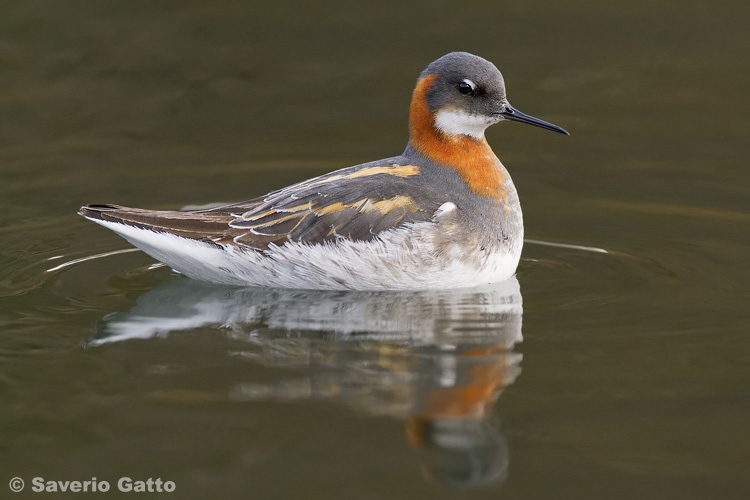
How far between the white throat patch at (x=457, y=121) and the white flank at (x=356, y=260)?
0.61 m

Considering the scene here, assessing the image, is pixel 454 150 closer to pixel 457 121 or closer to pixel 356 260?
pixel 457 121

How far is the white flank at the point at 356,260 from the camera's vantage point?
24.3 feet

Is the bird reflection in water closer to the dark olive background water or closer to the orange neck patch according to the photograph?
the dark olive background water

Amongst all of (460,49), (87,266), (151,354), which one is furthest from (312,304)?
(460,49)

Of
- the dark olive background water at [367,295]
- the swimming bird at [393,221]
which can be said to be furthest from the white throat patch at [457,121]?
the dark olive background water at [367,295]

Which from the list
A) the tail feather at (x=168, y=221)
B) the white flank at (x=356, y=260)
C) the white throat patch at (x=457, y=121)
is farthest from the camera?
the white throat patch at (x=457, y=121)

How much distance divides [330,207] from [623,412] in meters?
→ 2.76

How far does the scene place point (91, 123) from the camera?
11789 mm

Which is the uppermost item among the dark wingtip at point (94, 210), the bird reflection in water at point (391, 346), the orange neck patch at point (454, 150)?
the orange neck patch at point (454, 150)

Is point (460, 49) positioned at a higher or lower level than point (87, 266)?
higher

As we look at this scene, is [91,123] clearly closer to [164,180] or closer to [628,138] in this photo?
[164,180]

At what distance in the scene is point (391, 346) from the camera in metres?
6.55

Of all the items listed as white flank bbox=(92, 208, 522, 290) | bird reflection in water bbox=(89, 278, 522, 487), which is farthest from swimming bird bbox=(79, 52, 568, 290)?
bird reflection in water bbox=(89, 278, 522, 487)

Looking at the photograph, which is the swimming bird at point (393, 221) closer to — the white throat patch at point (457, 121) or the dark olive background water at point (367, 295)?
the white throat patch at point (457, 121)
